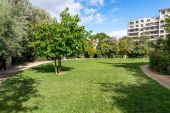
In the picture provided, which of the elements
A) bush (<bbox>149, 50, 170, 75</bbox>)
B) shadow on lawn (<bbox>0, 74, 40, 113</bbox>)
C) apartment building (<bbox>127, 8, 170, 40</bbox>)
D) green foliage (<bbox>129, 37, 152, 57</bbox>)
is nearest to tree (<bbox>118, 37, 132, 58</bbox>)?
green foliage (<bbox>129, 37, 152, 57</bbox>)

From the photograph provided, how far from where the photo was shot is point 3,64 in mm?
24578

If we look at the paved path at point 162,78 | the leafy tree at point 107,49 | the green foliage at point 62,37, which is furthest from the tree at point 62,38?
the leafy tree at point 107,49

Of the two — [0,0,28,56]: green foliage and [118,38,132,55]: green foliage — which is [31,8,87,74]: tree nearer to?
[0,0,28,56]: green foliage

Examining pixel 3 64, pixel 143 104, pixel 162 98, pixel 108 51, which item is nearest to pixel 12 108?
pixel 143 104

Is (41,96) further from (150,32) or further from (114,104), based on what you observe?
(150,32)

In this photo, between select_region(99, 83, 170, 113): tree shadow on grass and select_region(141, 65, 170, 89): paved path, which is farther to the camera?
select_region(141, 65, 170, 89): paved path

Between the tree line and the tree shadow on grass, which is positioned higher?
the tree line

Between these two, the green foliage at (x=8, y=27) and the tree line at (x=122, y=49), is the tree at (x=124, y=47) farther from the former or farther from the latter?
the green foliage at (x=8, y=27)

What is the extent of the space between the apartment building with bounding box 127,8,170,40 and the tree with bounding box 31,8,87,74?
103934 millimetres

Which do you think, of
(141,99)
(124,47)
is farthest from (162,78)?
(124,47)

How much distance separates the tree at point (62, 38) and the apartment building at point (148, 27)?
104 metres

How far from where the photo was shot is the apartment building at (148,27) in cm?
12331

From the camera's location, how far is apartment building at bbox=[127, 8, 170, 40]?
405ft

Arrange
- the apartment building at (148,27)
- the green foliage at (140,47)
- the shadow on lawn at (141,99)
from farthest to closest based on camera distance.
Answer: the apartment building at (148,27), the green foliage at (140,47), the shadow on lawn at (141,99)
